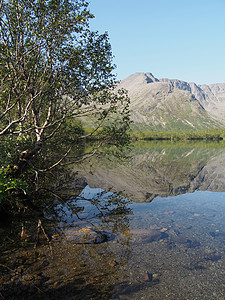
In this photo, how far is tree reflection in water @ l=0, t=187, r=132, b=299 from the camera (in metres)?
8.52

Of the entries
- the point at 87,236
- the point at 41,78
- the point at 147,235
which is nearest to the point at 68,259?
the point at 87,236

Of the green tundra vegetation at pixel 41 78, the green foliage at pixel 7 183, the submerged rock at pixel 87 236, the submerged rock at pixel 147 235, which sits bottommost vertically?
the submerged rock at pixel 147 235

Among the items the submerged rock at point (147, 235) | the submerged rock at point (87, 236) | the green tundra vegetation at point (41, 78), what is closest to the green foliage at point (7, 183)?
the green tundra vegetation at point (41, 78)

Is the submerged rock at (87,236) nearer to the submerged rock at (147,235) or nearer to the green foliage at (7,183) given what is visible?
the submerged rock at (147,235)

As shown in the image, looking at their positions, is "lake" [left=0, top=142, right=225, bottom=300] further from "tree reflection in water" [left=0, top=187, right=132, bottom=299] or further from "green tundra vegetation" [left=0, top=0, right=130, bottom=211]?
"green tundra vegetation" [left=0, top=0, right=130, bottom=211]

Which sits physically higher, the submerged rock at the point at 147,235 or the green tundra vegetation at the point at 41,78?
the green tundra vegetation at the point at 41,78

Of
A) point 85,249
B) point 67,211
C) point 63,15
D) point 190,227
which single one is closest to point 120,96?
point 63,15

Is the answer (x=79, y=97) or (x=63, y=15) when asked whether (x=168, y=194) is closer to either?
(x=79, y=97)

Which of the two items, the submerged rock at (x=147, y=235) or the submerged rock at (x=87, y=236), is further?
the submerged rock at (x=147, y=235)

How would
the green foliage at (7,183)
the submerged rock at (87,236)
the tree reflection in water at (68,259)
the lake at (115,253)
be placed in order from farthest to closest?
the green foliage at (7,183)
the submerged rock at (87,236)
the lake at (115,253)
the tree reflection in water at (68,259)

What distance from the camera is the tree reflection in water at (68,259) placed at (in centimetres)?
852

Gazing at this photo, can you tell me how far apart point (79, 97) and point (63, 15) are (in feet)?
22.5

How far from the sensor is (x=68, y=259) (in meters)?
10.6

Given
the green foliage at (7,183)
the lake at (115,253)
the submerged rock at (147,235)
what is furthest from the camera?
the green foliage at (7,183)
